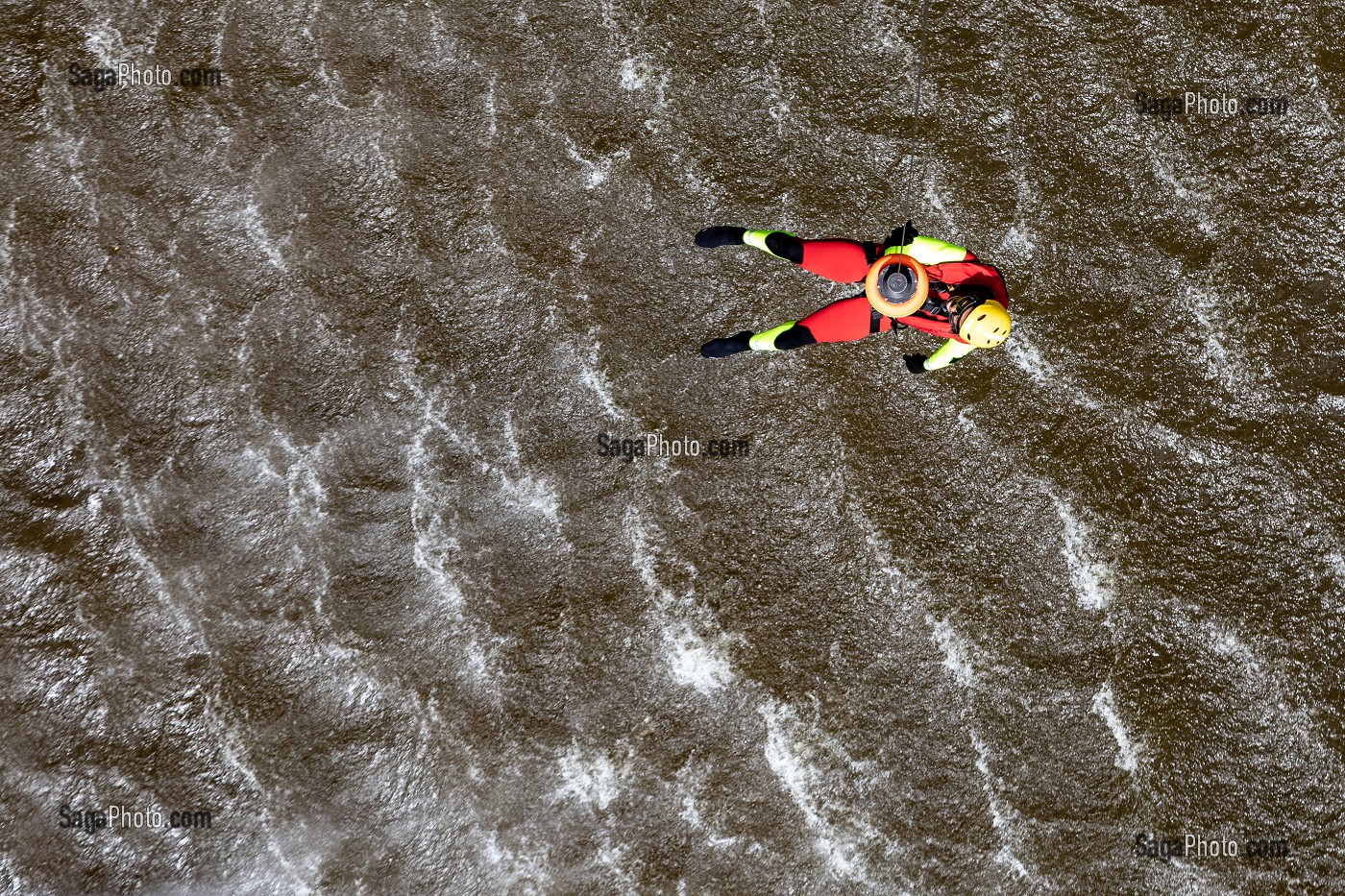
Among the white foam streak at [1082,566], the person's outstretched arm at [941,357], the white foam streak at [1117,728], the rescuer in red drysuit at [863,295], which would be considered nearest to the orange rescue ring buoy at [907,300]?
the rescuer in red drysuit at [863,295]

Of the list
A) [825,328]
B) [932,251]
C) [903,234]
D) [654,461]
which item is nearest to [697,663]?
[654,461]

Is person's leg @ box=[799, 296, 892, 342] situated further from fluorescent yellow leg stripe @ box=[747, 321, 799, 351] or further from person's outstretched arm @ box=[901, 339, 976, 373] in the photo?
person's outstretched arm @ box=[901, 339, 976, 373]

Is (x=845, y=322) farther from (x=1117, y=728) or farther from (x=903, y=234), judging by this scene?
(x=1117, y=728)

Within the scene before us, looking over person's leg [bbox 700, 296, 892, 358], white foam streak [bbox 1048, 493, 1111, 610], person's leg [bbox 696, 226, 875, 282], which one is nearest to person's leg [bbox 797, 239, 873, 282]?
person's leg [bbox 696, 226, 875, 282]

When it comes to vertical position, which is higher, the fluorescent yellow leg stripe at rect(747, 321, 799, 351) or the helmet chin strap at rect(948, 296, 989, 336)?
the helmet chin strap at rect(948, 296, 989, 336)

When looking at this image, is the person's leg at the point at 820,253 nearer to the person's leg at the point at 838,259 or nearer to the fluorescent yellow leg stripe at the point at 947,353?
the person's leg at the point at 838,259
